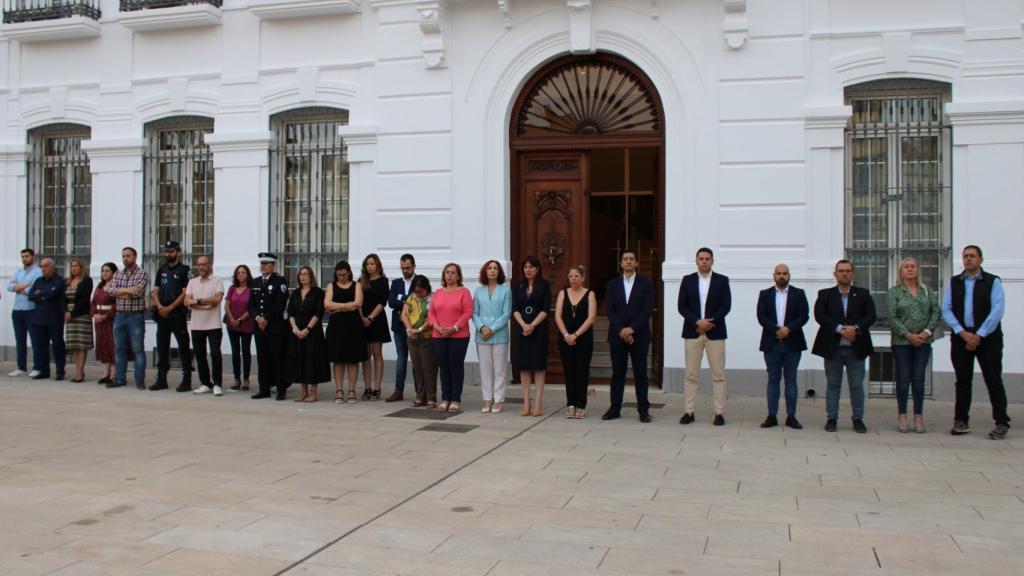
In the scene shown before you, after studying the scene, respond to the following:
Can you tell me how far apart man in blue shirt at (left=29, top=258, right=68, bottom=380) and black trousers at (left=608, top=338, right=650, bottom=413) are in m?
8.03

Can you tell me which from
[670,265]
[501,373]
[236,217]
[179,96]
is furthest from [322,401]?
[179,96]

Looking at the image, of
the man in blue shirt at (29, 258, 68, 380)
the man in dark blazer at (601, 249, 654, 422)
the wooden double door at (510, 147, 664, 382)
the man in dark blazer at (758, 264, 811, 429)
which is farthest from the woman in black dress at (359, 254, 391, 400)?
the man in blue shirt at (29, 258, 68, 380)

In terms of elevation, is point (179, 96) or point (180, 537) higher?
point (179, 96)

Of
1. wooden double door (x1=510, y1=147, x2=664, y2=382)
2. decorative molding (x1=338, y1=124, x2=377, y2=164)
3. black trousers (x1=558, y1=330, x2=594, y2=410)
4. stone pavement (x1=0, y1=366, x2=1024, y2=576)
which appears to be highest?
decorative molding (x1=338, y1=124, x2=377, y2=164)

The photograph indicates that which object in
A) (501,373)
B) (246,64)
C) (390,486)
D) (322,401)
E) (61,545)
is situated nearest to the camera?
(61,545)

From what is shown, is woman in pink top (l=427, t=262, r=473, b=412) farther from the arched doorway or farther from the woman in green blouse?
the woman in green blouse

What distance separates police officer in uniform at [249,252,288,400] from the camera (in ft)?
37.2

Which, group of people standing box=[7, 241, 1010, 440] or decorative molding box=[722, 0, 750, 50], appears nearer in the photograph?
group of people standing box=[7, 241, 1010, 440]

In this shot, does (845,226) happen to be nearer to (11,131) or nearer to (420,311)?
(420,311)

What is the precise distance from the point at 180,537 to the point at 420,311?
18.4 ft

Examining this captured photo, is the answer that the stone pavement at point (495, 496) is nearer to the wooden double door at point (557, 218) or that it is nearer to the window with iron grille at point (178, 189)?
Answer: the wooden double door at point (557, 218)

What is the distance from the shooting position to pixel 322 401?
11352mm

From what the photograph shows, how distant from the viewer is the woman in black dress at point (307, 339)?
11172 millimetres

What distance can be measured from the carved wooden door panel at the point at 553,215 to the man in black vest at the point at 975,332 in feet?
15.9
